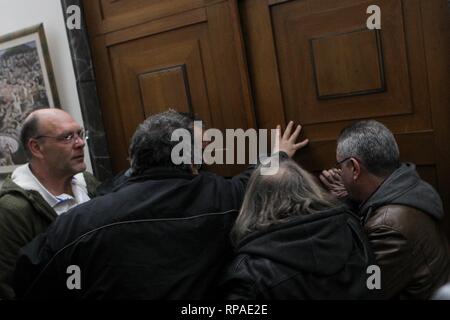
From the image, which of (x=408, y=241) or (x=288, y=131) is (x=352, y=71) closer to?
(x=288, y=131)

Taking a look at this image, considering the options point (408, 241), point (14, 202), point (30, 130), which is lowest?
point (408, 241)

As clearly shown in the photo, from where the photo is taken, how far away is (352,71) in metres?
1.51

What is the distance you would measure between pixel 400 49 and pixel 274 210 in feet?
2.47

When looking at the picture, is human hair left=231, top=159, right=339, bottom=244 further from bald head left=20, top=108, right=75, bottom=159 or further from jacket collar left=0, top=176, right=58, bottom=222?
bald head left=20, top=108, right=75, bottom=159

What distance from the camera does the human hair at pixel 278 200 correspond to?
110cm

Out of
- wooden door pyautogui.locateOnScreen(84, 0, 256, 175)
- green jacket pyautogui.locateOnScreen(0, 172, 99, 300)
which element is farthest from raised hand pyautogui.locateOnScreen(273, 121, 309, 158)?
green jacket pyautogui.locateOnScreen(0, 172, 99, 300)

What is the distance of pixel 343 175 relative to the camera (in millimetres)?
1395

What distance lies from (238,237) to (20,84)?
175 centimetres

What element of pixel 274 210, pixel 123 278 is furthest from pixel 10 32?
pixel 274 210

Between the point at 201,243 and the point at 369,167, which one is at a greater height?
the point at 369,167

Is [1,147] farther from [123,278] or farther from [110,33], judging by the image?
[123,278]

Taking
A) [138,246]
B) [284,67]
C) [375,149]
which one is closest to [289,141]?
[284,67]

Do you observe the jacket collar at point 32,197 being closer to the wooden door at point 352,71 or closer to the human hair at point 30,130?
the human hair at point 30,130

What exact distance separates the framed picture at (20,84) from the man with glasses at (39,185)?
703mm
